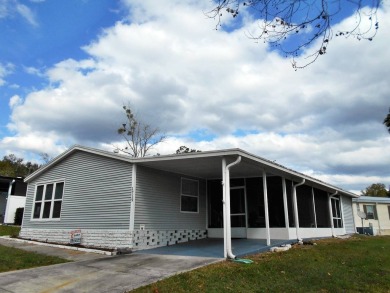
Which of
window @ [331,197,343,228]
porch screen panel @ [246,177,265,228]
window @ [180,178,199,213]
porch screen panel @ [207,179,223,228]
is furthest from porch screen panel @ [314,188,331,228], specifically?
window @ [180,178,199,213]

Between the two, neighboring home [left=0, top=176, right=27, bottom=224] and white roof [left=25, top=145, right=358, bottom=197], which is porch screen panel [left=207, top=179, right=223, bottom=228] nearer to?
white roof [left=25, top=145, right=358, bottom=197]

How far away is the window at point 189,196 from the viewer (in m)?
14.2

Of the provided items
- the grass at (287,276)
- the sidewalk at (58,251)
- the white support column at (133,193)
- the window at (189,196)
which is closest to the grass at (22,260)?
the sidewalk at (58,251)

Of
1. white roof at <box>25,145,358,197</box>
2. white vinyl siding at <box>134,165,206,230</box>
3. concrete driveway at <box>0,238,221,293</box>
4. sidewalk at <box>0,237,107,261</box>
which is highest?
white roof at <box>25,145,358,197</box>

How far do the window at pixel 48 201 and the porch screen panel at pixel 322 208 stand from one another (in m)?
12.2

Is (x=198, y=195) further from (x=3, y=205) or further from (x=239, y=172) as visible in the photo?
(x=3, y=205)

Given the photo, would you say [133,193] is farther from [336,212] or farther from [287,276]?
[336,212]

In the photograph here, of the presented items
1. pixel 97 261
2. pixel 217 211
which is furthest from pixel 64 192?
pixel 217 211

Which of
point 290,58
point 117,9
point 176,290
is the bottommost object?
point 176,290

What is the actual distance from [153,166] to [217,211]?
4226mm

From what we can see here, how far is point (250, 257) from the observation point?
9.78 metres

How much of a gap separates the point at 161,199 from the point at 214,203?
3261mm

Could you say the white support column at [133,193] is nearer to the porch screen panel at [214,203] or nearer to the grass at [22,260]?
the grass at [22,260]

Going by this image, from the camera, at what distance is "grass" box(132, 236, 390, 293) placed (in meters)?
6.70
